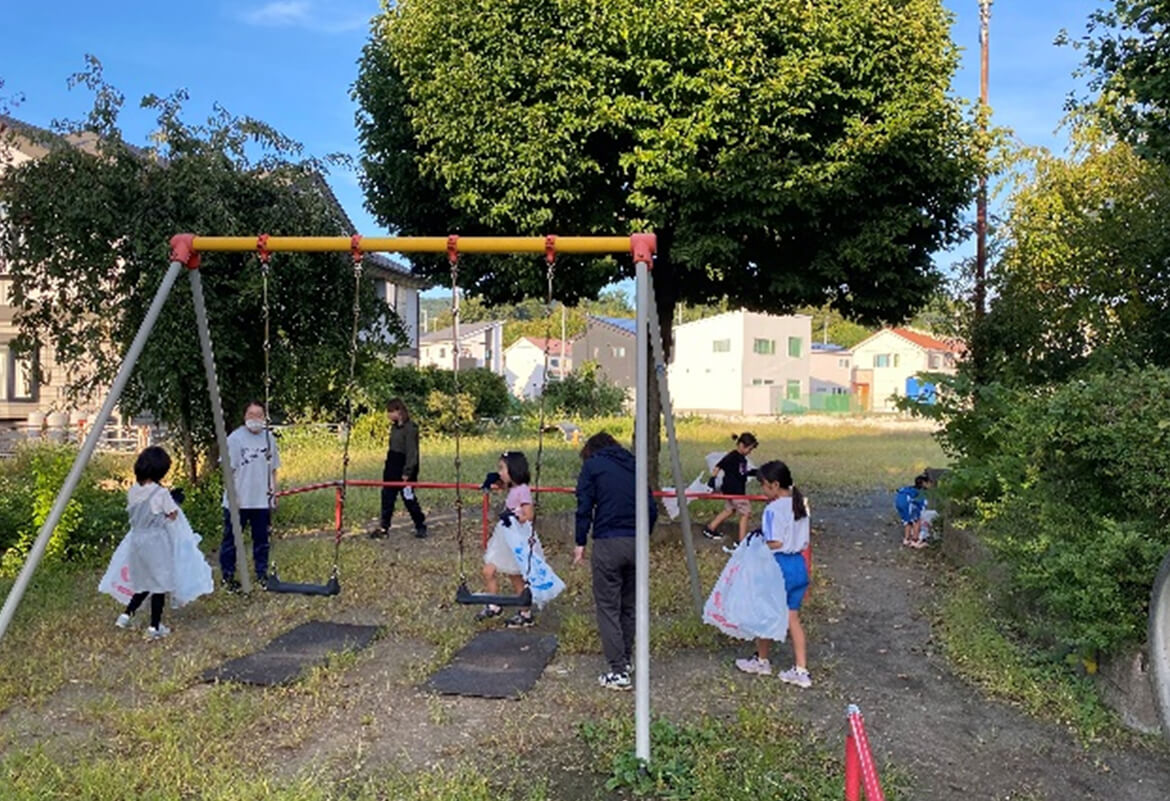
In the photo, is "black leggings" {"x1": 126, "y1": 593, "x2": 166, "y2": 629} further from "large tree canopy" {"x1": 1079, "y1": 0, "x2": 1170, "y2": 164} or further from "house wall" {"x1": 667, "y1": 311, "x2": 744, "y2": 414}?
"house wall" {"x1": 667, "y1": 311, "x2": 744, "y2": 414}

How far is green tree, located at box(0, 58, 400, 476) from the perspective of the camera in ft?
30.3

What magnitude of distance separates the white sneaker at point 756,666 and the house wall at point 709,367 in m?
46.9

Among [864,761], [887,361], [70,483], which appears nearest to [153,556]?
[70,483]

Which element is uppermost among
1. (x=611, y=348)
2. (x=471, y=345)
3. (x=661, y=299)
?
(x=471, y=345)

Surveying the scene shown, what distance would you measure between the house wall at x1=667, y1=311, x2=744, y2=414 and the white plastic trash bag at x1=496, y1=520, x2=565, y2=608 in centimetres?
4611

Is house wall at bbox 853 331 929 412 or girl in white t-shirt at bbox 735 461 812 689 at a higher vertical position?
house wall at bbox 853 331 929 412

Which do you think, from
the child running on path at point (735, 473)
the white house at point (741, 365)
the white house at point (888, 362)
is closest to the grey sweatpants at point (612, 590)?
the child running on path at point (735, 473)

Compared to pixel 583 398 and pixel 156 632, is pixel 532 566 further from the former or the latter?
pixel 583 398

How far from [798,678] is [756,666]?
0.30m

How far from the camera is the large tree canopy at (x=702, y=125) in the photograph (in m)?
8.68

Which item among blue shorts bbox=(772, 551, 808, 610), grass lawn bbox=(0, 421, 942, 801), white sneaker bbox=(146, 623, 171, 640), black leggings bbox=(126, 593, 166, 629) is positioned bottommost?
grass lawn bbox=(0, 421, 942, 801)

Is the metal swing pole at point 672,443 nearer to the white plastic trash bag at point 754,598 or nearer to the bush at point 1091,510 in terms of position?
the white plastic trash bag at point 754,598

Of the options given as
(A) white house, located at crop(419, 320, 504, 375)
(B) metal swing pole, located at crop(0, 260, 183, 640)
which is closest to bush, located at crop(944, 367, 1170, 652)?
(B) metal swing pole, located at crop(0, 260, 183, 640)

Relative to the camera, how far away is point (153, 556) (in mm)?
6770
